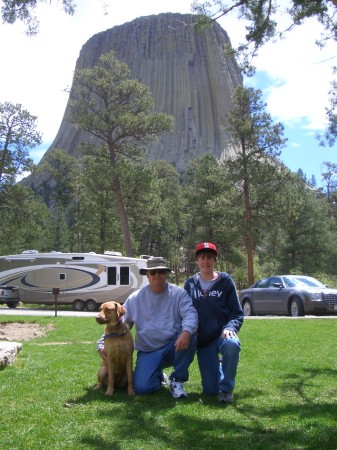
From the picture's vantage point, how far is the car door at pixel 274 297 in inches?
640

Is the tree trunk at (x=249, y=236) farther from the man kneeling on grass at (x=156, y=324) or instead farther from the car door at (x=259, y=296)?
the man kneeling on grass at (x=156, y=324)

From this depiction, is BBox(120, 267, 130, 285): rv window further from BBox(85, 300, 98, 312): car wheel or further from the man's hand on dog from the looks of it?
the man's hand on dog

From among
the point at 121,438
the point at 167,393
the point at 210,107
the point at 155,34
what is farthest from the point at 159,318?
the point at 155,34

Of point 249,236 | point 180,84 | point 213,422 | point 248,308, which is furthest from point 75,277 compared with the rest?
point 180,84

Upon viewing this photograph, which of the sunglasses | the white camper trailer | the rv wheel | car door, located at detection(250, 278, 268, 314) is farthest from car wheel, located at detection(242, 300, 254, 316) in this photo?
the sunglasses

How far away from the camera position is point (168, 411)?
14.0ft

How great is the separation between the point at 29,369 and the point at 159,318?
6.78 feet

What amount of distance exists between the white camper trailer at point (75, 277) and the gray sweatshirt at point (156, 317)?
58.2ft

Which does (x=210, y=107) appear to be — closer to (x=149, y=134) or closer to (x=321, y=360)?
(x=149, y=134)

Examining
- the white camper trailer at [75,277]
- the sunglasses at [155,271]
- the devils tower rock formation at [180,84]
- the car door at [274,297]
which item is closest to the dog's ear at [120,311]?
the sunglasses at [155,271]

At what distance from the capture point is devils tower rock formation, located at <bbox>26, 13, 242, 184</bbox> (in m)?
75.7

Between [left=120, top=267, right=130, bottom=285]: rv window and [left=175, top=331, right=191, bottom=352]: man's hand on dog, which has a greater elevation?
[left=120, top=267, right=130, bottom=285]: rv window

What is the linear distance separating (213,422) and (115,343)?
1228 mm

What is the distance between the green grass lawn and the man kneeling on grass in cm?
20
